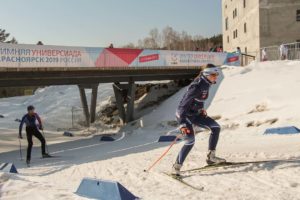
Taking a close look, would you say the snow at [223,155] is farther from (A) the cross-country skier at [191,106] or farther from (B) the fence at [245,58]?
(B) the fence at [245,58]

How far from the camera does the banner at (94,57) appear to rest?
70.3 feet

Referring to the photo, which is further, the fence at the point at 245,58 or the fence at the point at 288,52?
the fence at the point at 245,58

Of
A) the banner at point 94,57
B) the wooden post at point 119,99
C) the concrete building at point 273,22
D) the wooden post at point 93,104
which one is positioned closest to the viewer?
the banner at point 94,57

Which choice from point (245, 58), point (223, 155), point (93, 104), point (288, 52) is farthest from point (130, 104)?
point (223, 155)

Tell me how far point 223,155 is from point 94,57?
16.1 meters

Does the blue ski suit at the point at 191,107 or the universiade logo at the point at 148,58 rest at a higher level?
the universiade logo at the point at 148,58

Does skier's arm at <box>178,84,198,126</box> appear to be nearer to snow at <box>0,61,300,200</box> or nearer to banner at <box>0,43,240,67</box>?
snow at <box>0,61,300,200</box>

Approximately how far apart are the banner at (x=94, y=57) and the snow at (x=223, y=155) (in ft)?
7.63

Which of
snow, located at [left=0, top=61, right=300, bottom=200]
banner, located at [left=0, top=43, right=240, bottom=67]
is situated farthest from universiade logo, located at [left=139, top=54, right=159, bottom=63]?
snow, located at [left=0, top=61, right=300, bottom=200]

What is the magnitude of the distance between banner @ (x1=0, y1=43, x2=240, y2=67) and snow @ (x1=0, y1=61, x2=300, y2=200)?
2325mm

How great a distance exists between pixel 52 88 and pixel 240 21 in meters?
25.7

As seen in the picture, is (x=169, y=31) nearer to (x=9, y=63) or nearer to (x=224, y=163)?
(x=9, y=63)

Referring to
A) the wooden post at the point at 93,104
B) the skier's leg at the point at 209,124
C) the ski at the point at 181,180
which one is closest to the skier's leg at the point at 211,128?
the skier's leg at the point at 209,124

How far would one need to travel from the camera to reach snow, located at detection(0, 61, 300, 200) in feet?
21.8
